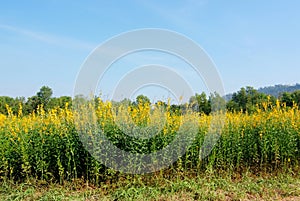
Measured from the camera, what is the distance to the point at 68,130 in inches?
200

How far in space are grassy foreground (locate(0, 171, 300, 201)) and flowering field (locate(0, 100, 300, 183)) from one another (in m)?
0.19

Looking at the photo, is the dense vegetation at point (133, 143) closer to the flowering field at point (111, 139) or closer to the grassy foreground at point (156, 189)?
the flowering field at point (111, 139)

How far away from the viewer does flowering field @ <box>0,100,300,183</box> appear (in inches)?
198

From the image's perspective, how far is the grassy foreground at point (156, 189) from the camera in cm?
483

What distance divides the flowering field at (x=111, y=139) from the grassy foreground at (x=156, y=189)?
0.19 meters

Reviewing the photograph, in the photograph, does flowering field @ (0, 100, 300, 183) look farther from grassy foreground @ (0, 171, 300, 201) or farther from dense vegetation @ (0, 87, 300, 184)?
grassy foreground @ (0, 171, 300, 201)

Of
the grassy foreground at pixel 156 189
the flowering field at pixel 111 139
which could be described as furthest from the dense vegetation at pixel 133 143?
the grassy foreground at pixel 156 189

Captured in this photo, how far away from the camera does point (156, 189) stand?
5.10 m

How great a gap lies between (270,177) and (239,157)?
82 cm

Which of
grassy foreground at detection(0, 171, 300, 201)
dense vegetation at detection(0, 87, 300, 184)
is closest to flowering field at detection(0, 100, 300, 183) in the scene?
dense vegetation at detection(0, 87, 300, 184)

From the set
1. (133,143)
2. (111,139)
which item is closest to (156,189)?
(133,143)

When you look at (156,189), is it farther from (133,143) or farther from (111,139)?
(111,139)

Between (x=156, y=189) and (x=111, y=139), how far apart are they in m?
1.18

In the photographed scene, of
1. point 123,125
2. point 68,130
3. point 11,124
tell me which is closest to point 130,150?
point 123,125
